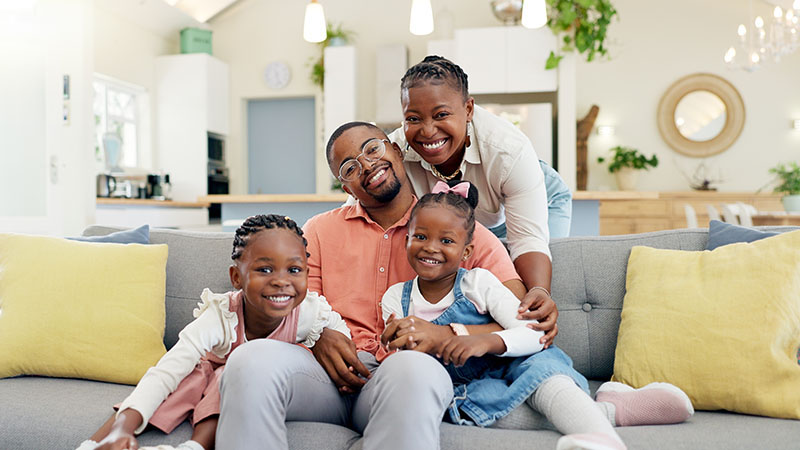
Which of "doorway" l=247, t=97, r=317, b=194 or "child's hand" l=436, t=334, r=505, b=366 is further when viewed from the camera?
"doorway" l=247, t=97, r=317, b=194

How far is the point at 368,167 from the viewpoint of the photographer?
161cm

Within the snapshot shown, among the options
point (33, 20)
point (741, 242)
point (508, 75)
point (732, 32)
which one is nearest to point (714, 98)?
point (732, 32)

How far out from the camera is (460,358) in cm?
131

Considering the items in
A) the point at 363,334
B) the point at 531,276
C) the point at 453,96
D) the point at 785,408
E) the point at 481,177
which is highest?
the point at 453,96

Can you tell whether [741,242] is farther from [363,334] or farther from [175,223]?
[175,223]

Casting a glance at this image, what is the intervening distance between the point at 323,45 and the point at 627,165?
361cm

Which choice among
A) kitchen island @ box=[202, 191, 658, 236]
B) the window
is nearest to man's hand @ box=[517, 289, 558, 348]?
kitchen island @ box=[202, 191, 658, 236]

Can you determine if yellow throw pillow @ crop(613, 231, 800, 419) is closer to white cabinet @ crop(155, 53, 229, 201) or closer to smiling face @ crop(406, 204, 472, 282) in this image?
smiling face @ crop(406, 204, 472, 282)

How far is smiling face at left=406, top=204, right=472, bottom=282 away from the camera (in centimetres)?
147

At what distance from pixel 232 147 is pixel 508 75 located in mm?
3382

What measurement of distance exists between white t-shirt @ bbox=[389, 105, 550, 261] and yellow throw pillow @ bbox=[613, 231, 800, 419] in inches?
12.5

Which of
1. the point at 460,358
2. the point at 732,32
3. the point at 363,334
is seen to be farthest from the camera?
the point at 732,32

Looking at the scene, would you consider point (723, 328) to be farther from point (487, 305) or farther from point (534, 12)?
point (534, 12)

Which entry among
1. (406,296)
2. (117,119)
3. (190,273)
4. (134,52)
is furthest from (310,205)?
(134,52)
